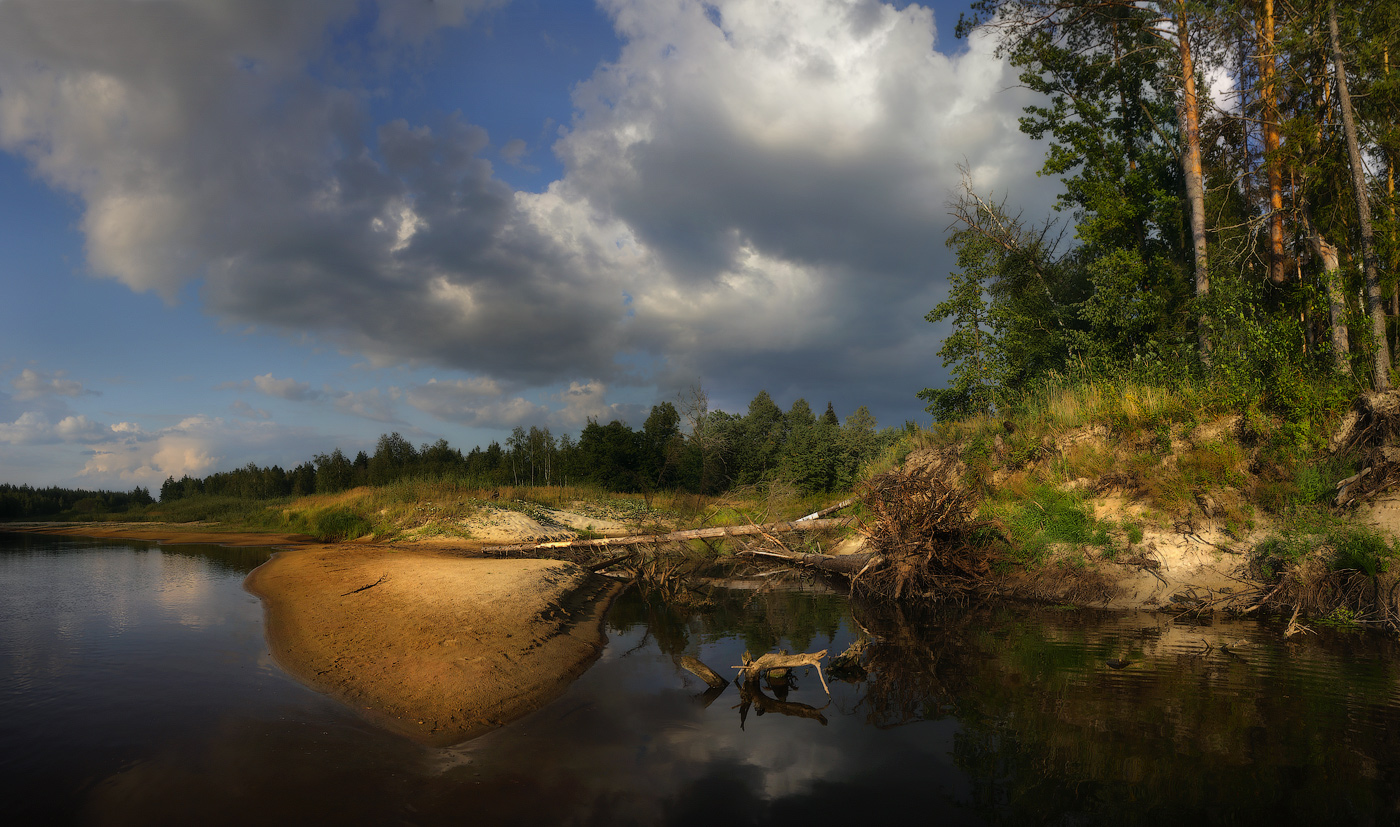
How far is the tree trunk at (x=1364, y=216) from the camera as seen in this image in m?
11.9

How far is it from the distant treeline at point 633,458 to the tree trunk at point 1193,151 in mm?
23057

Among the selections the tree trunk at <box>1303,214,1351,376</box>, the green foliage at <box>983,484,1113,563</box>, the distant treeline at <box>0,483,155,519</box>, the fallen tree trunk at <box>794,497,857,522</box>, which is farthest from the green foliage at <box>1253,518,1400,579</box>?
the distant treeline at <box>0,483,155,519</box>

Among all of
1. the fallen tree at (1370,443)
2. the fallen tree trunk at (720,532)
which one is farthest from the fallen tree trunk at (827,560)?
the fallen tree at (1370,443)

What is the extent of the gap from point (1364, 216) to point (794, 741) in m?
15.5

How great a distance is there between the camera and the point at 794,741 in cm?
628

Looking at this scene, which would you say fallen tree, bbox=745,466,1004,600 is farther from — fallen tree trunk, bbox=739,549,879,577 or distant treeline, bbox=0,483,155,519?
distant treeline, bbox=0,483,155,519

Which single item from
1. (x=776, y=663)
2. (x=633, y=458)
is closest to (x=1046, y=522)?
(x=776, y=663)

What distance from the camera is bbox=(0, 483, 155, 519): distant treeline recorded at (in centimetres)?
5450

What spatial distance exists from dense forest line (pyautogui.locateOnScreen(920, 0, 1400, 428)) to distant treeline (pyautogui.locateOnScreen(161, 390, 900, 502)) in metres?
18.5

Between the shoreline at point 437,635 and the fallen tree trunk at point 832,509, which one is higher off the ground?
the fallen tree trunk at point 832,509

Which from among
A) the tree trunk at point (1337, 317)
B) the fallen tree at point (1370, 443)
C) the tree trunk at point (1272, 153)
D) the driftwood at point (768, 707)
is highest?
the tree trunk at point (1272, 153)

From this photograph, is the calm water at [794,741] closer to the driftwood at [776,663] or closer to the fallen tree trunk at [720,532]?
the driftwood at [776,663]

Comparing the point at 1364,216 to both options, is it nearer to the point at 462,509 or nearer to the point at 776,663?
the point at 776,663

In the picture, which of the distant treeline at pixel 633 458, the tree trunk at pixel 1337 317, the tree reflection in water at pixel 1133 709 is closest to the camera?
the tree reflection in water at pixel 1133 709
